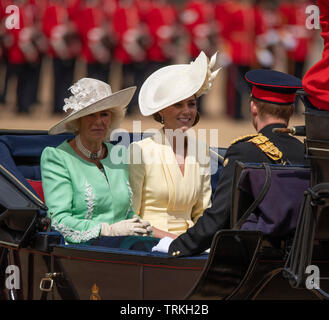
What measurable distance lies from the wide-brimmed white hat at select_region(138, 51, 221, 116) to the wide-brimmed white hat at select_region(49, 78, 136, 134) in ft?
0.43

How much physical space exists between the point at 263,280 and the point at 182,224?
2.90 feet

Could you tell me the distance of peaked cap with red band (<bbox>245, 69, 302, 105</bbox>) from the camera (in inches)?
A: 143

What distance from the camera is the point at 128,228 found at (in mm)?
3795

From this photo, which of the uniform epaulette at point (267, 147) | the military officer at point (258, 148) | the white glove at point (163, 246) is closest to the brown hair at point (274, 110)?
the military officer at point (258, 148)

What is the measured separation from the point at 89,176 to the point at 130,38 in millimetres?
8330

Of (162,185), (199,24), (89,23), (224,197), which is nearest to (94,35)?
(89,23)

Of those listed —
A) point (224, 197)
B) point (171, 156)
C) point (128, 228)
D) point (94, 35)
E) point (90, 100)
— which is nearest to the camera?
point (224, 197)

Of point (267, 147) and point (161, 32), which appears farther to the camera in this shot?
point (161, 32)

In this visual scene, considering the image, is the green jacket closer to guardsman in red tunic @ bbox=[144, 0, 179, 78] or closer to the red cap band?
the red cap band

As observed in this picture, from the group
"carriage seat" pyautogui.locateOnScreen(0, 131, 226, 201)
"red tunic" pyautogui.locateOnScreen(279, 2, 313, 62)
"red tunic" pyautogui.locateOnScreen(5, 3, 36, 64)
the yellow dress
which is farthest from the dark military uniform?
"red tunic" pyautogui.locateOnScreen(279, 2, 313, 62)

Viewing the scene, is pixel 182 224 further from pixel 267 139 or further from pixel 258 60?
pixel 258 60

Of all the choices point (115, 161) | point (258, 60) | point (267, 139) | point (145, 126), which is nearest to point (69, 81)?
point (145, 126)

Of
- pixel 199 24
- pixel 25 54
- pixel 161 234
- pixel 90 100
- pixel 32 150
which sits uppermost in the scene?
pixel 199 24

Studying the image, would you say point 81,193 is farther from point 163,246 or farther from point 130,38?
point 130,38
